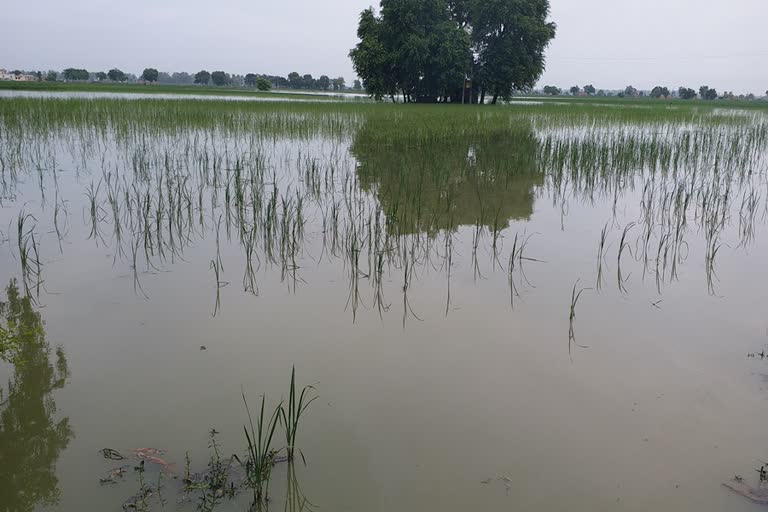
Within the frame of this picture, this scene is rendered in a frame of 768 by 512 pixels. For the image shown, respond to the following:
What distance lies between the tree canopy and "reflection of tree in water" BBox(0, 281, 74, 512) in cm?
3285

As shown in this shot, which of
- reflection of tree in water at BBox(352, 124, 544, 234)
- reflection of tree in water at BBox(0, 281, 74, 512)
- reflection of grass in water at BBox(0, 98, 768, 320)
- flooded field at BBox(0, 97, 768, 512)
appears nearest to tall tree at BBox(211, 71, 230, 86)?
reflection of grass in water at BBox(0, 98, 768, 320)

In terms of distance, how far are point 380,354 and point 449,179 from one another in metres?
5.45

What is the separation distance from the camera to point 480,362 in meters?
3.15

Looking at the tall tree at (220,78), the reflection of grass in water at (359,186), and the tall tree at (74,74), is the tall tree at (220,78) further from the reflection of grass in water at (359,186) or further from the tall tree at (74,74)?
the reflection of grass in water at (359,186)

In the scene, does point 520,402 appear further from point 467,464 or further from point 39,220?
point 39,220

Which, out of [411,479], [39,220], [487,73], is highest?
[487,73]

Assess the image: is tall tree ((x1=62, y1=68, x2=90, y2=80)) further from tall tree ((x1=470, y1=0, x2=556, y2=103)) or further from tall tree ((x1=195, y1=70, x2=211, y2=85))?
tall tree ((x1=470, y1=0, x2=556, y2=103))

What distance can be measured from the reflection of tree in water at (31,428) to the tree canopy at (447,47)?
3285cm

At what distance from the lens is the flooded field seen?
221 centimetres

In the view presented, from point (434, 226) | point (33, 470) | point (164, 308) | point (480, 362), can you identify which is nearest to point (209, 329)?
point (164, 308)

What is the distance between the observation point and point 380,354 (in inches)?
127

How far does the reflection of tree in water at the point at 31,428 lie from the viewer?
6.88 ft

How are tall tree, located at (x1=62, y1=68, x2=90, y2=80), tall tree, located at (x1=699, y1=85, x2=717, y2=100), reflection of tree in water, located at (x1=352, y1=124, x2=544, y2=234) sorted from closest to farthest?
1. reflection of tree in water, located at (x1=352, y1=124, x2=544, y2=234)
2. tall tree, located at (x1=699, y1=85, x2=717, y2=100)
3. tall tree, located at (x1=62, y1=68, x2=90, y2=80)

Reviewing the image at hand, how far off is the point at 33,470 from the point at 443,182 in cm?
650
